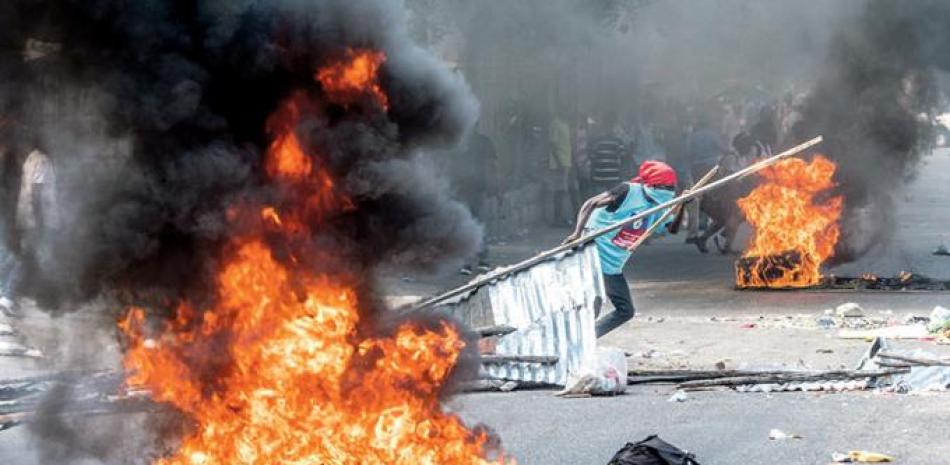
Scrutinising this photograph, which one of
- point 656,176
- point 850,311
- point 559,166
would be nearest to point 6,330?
point 656,176

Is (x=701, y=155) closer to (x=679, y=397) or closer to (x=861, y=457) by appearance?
(x=679, y=397)

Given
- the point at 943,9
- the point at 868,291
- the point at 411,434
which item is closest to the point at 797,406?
the point at 411,434

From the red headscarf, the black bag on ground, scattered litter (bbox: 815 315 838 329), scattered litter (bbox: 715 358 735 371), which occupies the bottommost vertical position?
Result: scattered litter (bbox: 815 315 838 329)

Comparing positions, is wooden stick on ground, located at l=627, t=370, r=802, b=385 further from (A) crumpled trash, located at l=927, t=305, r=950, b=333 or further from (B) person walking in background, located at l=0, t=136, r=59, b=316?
(B) person walking in background, located at l=0, t=136, r=59, b=316

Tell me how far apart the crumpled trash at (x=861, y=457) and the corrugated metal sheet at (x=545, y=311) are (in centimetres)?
215

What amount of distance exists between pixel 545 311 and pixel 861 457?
2432 mm

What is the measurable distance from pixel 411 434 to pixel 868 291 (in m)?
9.94

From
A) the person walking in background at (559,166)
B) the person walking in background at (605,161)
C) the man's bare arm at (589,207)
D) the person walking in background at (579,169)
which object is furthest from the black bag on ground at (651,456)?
the person walking in background at (605,161)

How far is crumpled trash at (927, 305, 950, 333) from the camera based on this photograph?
1198cm

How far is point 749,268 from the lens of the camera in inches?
623

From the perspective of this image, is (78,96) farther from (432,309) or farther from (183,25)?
(432,309)

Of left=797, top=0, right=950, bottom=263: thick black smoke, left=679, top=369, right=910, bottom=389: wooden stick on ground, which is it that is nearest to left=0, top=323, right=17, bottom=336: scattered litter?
left=679, top=369, right=910, bottom=389: wooden stick on ground

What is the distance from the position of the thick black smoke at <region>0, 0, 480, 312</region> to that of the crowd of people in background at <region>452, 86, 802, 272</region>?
1199 centimetres

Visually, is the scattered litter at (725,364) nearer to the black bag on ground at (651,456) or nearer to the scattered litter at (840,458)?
the scattered litter at (840,458)
